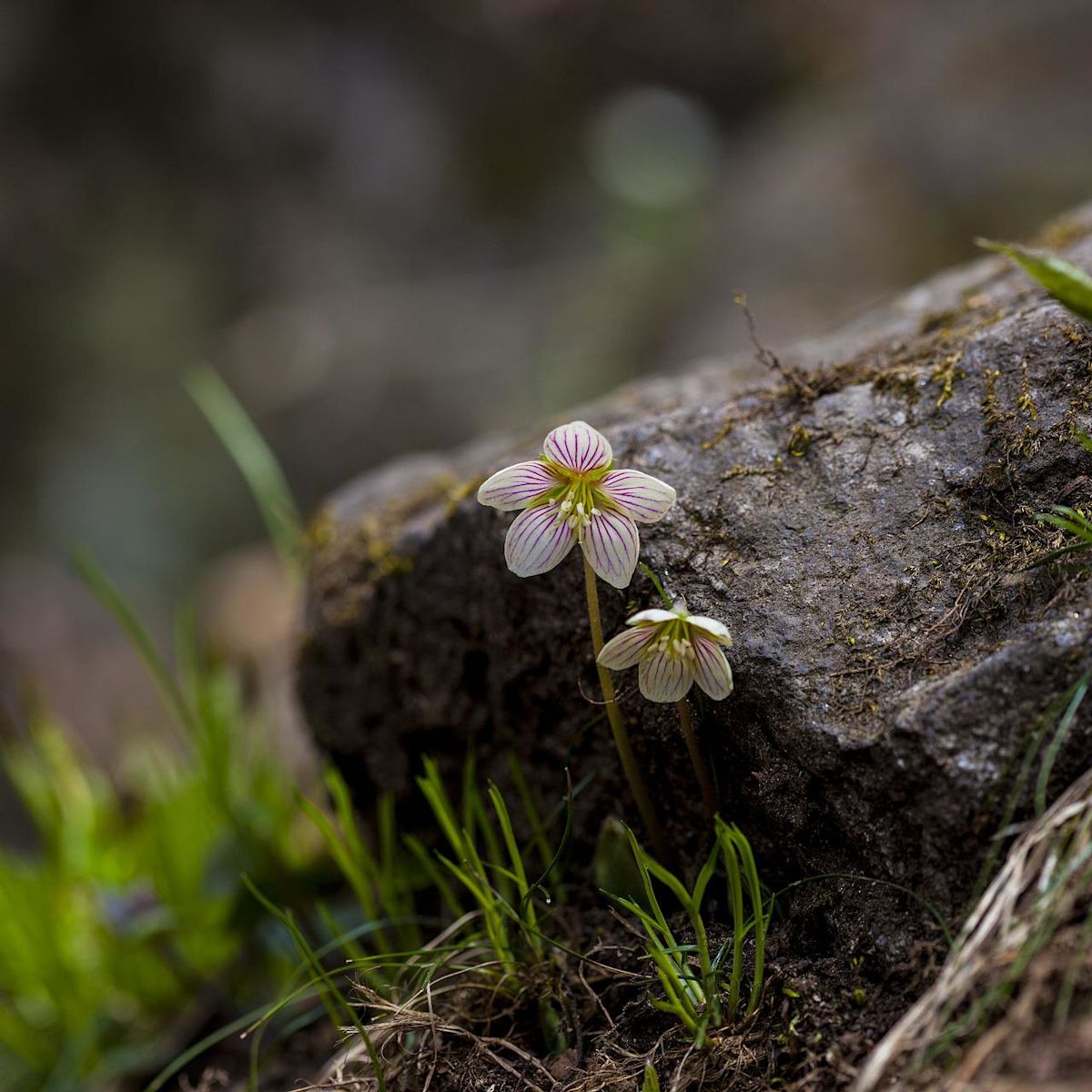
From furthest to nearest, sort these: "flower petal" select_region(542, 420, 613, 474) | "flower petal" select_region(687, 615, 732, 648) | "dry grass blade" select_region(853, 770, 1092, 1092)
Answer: "flower petal" select_region(542, 420, 613, 474) → "flower petal" select_region(687, 615, 732, 648) → "dry grass blade" select_region(853, 770, 1092, 1092)

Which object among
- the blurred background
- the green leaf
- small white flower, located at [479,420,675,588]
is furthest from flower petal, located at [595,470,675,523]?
the blurred background

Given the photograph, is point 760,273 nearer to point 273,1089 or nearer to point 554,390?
point 554,390

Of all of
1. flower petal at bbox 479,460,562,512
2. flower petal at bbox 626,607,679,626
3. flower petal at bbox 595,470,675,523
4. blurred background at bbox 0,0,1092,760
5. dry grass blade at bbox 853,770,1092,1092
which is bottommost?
dry grass blade at bbox 853,770,1092,1092

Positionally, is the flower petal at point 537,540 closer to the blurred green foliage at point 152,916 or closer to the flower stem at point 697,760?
the flower stem at point 697,760

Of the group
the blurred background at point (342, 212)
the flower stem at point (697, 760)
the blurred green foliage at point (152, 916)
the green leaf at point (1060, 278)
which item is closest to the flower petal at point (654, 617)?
the flower stem at point (697, 760)

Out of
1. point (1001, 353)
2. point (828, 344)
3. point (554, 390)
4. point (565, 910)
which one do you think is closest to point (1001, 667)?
point (1001, 353)

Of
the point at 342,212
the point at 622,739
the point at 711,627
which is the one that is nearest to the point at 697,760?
the point at 622,739

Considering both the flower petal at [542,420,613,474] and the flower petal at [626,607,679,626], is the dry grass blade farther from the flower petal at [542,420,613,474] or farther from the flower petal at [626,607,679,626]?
the flower petal at [542,420,613,474]
